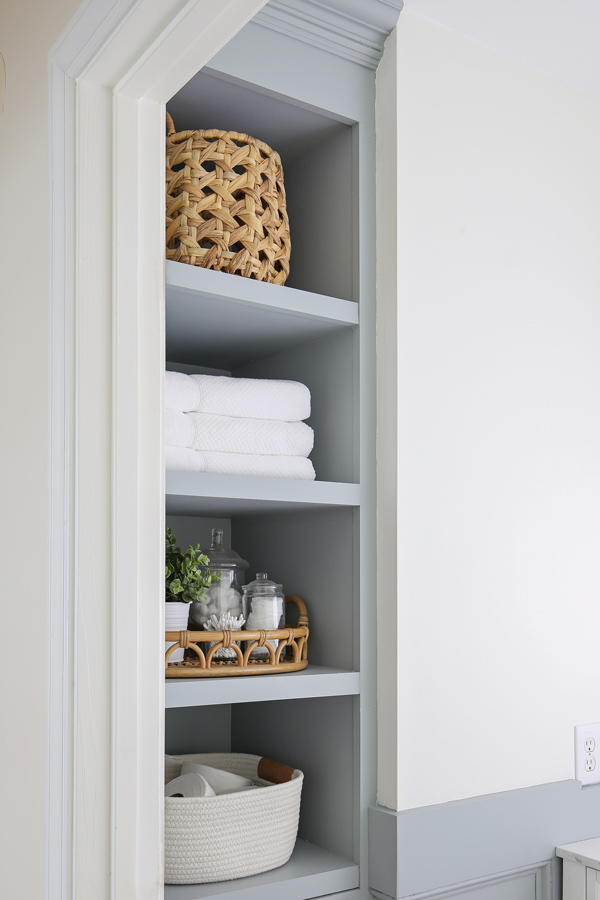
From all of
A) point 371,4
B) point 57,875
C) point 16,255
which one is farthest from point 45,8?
point 57,875

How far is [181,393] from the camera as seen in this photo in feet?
4.00

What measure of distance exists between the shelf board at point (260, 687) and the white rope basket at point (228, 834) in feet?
0.45

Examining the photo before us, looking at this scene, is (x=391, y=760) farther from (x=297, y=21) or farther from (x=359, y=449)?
(x=297, y=21)

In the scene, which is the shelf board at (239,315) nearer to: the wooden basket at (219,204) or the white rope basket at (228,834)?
the wooden basket at (219,204)

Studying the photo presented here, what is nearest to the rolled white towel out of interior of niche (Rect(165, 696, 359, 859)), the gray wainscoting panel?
interior of niche (Rect(165, 696, 359, 859))

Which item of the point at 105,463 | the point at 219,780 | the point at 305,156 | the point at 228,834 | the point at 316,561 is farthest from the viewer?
the point at 305,156

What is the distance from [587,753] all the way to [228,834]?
0.68m

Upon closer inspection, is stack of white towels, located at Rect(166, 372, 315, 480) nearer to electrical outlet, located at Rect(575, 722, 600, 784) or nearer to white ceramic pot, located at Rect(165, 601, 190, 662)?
white ceramic pot, located at Rect(165, 601, 190, 662)

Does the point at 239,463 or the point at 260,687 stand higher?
the point at 239,463

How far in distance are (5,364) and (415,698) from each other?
0.77 m

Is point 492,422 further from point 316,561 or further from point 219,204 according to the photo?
point 219,204

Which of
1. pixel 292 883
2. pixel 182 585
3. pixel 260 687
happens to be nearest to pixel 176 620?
pixel 182 585

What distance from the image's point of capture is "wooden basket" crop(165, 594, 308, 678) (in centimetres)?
118

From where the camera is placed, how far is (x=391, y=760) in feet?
4.09
